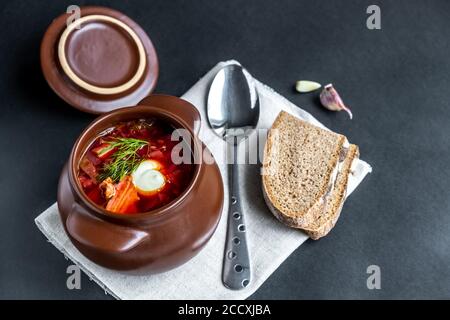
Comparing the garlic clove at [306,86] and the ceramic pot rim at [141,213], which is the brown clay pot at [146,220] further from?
the garlic clove at [306,86]

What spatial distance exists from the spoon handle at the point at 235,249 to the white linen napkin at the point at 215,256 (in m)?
0.02

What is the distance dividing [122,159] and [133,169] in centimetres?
4

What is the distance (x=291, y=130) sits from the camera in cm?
195

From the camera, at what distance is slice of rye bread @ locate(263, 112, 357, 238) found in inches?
71.5

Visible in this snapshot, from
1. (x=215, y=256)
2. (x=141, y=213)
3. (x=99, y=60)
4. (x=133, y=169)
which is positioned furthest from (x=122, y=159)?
(x=99, y=60)

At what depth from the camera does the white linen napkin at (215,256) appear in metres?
1.76

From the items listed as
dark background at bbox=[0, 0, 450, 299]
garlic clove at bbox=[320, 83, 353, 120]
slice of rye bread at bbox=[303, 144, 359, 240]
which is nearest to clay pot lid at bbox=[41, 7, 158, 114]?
dark background at bbox=[0, 0, 450, 299]

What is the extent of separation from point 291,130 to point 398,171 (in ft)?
1.22

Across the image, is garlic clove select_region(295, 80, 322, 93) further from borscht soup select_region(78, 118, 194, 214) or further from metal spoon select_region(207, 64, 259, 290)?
borscht soup select_region(78, 118, 194, 214)

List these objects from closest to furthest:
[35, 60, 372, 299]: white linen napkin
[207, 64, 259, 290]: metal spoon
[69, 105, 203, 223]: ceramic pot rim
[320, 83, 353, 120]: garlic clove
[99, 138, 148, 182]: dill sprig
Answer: [69, 105, 203, 223]: ceramic pot rim
[99, 138, 148, 182]: dill sprig
[35, 60, 372, 299]: white linen napkin
[207, 64, 259, 290]: metal spoon
[320, 83, 353, 120]: garlic clove

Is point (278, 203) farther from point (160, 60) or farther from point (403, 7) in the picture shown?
point (403, 7)

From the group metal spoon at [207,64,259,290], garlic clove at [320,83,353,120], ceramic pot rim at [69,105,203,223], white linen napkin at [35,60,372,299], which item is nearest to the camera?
ceramic pot rim at [69,105,203,223]

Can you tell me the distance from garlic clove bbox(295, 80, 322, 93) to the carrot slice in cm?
76

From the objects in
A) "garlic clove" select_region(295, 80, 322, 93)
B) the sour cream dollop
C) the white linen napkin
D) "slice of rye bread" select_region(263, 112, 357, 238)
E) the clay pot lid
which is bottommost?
the white linen napkin
